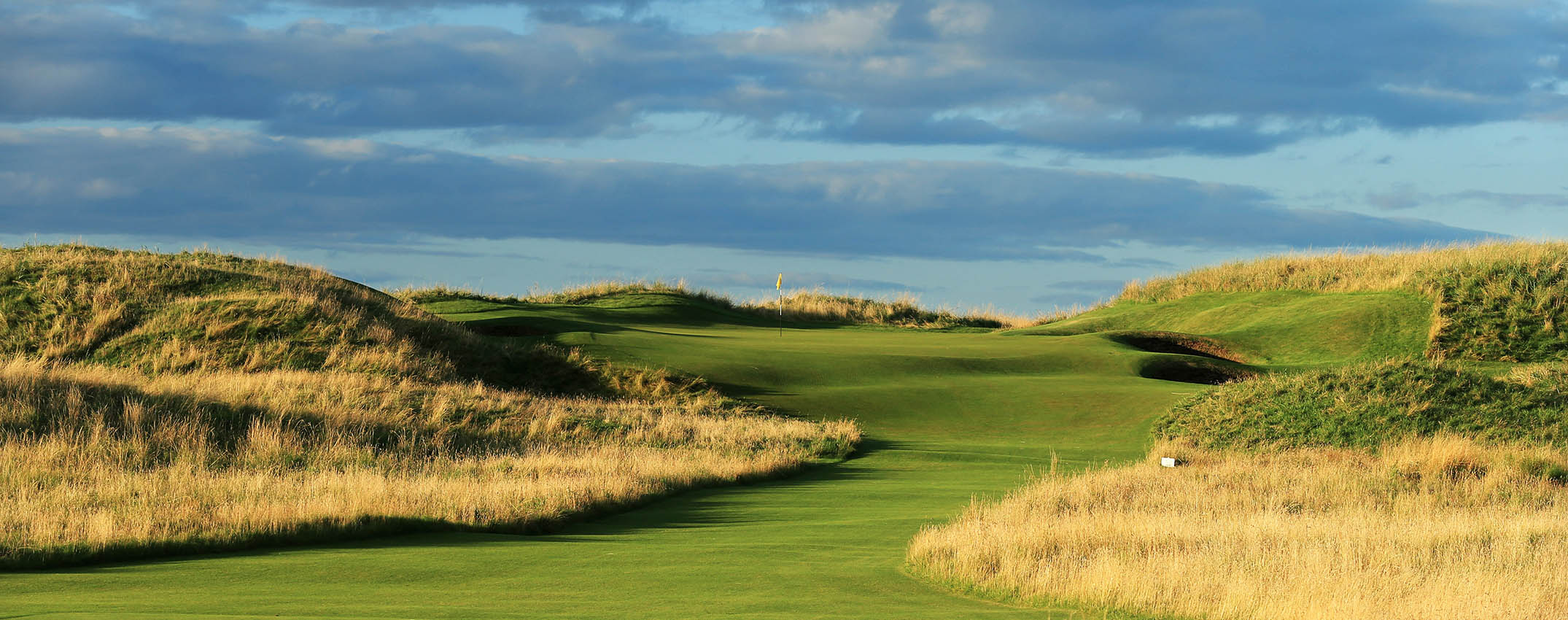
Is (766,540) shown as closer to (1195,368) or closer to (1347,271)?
(1195,368)

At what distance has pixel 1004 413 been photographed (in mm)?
23422

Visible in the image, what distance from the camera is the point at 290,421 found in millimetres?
18453

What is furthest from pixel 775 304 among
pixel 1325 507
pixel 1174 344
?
pixel 1325 507

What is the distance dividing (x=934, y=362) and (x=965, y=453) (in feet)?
29.1

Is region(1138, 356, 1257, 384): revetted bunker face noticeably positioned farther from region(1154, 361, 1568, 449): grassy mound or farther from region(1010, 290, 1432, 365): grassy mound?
region(1154, 361, 1568, 449): grassy mound

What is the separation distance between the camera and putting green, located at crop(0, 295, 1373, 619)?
24.7 feet

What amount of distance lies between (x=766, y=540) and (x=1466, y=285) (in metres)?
30.9

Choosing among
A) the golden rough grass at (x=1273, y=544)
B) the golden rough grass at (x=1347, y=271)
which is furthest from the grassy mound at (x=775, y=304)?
the golden rough grass at (x=1273, y=544)

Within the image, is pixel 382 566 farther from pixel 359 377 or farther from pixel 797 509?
Result: pixel 359 377

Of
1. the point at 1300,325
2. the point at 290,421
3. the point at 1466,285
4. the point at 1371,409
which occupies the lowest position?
the point at 290,421

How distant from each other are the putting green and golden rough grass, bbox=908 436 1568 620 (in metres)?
0.54

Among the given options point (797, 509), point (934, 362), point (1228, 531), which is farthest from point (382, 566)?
point (934, 362)

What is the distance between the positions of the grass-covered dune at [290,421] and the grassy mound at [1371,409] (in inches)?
233

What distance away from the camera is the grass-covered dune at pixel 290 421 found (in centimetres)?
1145
